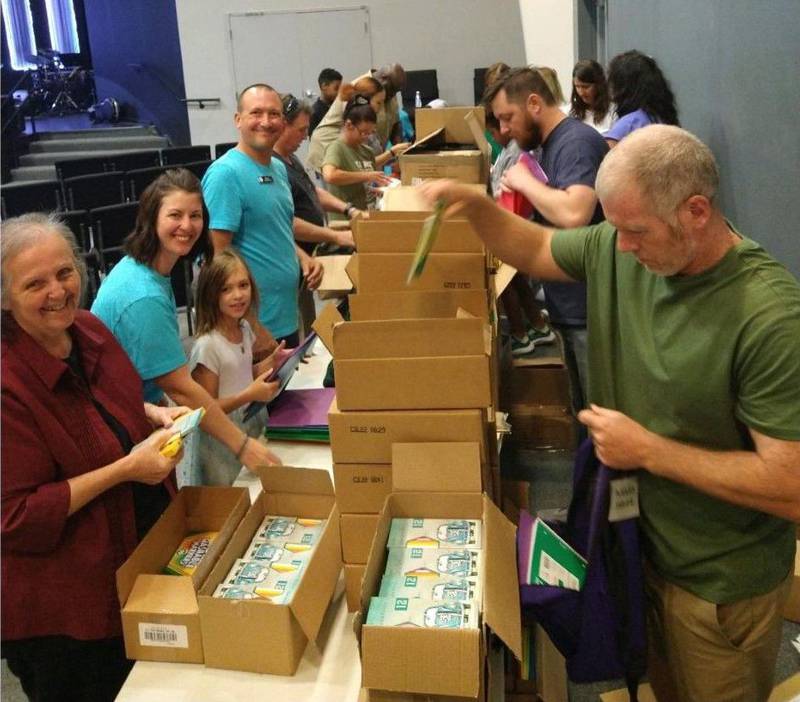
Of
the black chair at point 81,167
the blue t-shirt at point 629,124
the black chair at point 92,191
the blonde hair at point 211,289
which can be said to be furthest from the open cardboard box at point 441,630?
the black chair at point 81,167

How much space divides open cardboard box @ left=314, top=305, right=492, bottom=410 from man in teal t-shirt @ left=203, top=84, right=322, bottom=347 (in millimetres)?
1426

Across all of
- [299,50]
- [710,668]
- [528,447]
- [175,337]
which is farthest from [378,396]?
[299,50]

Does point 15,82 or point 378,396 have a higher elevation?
point 15,82

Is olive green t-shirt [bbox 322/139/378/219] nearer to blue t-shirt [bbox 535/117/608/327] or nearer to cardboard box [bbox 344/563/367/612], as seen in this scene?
blue t-shirt [bbox 535/117/608/327]

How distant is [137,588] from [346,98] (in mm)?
4504

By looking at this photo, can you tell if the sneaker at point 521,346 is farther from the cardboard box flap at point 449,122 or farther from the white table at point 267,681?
the white table at point 267,681

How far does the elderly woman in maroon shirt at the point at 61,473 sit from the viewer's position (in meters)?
1.46

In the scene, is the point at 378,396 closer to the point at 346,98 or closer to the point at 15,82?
the point at 346,98

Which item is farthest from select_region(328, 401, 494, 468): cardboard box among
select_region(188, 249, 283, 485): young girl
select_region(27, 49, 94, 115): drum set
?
select_region(27, 49, 94, 115): drum set

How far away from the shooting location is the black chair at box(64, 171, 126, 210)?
6.34 meters

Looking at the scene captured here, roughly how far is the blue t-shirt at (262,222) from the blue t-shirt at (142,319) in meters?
0.94

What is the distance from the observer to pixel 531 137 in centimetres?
282

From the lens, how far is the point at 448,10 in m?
9.96

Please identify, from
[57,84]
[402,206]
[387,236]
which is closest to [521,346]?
[402,206]
